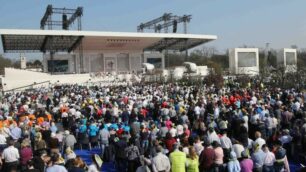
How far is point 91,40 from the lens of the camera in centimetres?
6506

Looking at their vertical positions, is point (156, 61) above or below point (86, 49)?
below

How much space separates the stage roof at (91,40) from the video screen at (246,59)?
5.90 meters

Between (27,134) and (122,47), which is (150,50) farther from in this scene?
(27,134)

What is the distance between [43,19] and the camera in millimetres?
63688

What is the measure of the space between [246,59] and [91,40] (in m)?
27.5

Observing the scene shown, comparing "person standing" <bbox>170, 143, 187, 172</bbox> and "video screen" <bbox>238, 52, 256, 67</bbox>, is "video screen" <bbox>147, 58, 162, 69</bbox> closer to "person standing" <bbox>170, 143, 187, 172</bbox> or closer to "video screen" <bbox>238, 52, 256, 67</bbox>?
"video screen" <bbox>238, 52, 256, 67</bbox>

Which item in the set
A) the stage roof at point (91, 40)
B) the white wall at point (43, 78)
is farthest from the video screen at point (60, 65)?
Result: the white wall at point (43, 78)

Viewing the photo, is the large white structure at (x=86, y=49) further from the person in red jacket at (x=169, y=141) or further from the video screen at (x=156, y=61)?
the person in red jacket at (x=169, y=141)

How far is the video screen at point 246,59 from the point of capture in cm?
7041

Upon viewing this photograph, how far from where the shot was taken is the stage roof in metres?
A: 56.2

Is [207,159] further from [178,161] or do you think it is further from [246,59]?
[246,59]

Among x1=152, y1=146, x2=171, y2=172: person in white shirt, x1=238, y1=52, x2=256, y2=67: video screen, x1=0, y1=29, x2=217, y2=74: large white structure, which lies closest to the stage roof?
x1=0, y1=29, x2=217, y2=74: large white structure

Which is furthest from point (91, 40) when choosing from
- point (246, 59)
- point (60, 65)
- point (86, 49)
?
point (246, 59)

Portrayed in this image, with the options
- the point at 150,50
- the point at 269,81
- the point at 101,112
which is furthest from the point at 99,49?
the point at 101,112
